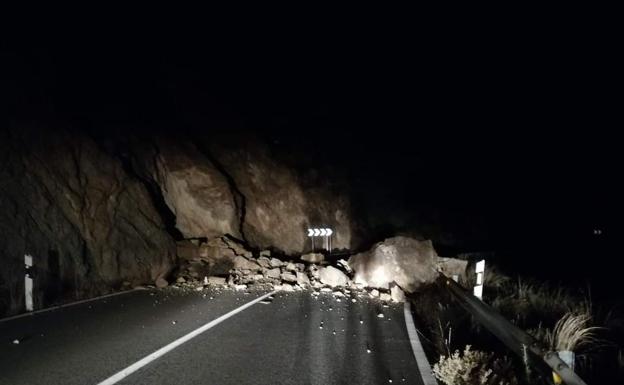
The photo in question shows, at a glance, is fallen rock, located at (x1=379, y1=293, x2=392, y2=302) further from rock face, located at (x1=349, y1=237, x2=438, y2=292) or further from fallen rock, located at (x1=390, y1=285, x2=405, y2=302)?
rock face, located at (x1=349, y1=237, x2=438, y2=292)

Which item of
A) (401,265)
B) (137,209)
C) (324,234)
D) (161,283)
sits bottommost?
(161,283)

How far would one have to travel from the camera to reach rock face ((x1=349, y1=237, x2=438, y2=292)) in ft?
41.8

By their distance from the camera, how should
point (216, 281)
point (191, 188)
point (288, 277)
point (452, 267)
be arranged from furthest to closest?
point (191, 188)
point (288, 277)
point (216, 281)
point (452, 267)

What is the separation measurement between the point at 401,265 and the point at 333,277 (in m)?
2.16

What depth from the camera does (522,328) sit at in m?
7.71

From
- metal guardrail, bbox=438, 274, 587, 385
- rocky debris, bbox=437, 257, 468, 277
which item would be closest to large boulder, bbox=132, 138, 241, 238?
rocky debris, bbox=437, 257, 468, 277

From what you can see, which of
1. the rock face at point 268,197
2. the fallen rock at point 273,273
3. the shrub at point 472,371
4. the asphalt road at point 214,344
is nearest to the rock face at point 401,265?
the asphalt road at point 214,344

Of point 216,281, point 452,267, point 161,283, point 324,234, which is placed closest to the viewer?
point 452,267

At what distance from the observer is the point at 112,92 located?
51.0 ft

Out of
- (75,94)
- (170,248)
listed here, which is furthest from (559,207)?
(75,94)

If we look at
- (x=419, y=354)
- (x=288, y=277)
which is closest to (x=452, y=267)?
(x=288, y=277)

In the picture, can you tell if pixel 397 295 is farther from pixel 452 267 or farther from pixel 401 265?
pixel 452 267

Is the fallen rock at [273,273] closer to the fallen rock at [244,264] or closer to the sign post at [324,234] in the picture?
the fallen rock at [244,264]

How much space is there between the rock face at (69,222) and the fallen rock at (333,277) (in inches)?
217
